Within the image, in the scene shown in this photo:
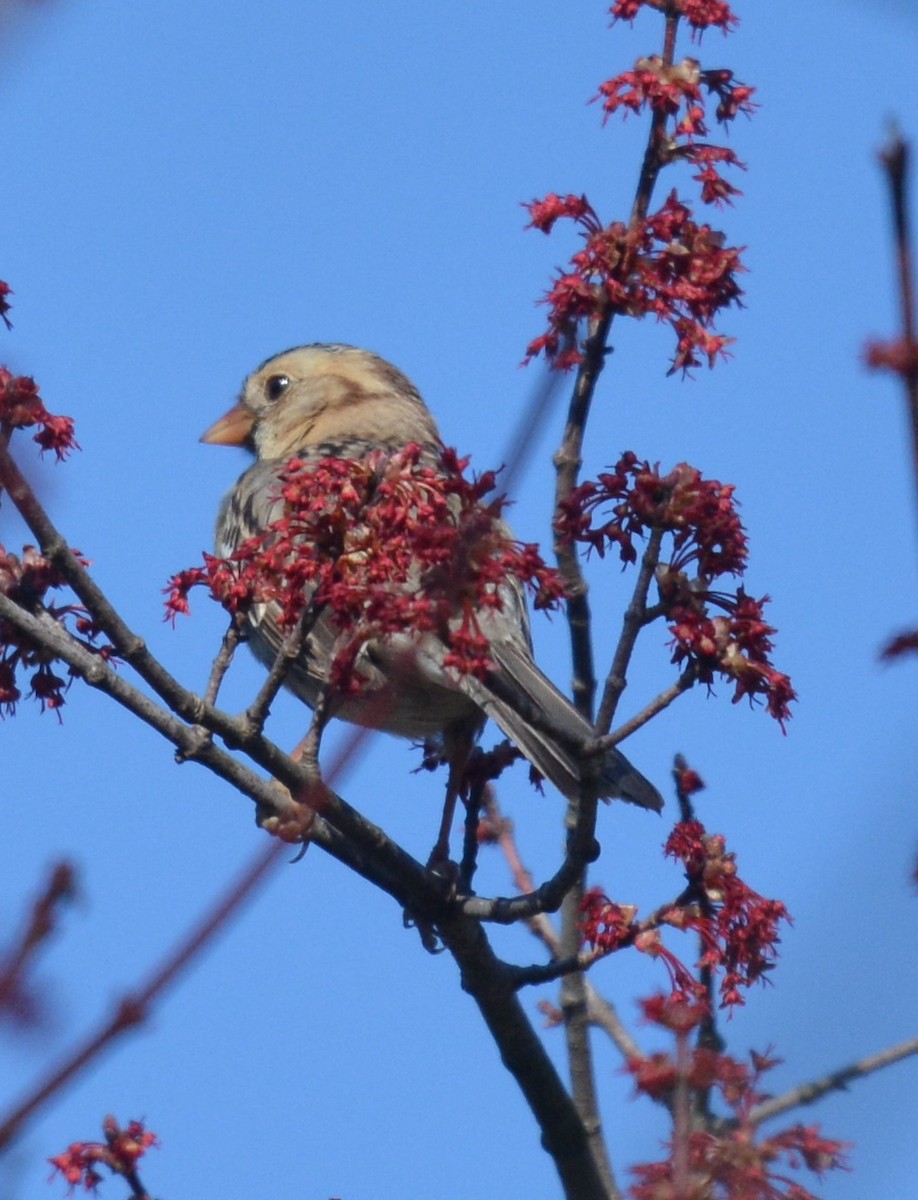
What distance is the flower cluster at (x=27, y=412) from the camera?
10.8 feet

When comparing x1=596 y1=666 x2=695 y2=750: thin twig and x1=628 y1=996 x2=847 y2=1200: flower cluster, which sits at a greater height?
x1=596 y1=666 x2=695 y2=750: thin twig

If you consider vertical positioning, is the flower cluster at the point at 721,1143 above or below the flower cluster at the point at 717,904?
below

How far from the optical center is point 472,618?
3078mm

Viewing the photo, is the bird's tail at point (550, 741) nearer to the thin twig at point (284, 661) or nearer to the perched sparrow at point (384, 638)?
the perched sparrow at point (384, 638)

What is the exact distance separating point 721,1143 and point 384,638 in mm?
1132

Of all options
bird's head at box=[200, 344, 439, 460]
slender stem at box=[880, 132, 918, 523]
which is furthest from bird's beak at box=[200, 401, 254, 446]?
slender stem at box=[880, 132, 918, 523]

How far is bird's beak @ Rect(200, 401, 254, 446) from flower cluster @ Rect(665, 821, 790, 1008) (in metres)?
4.57

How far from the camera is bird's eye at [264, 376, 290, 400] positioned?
8453mm

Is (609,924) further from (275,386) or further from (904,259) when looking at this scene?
(275,386)

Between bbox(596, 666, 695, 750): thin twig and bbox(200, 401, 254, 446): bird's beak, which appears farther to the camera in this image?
bbox(200, 401, 254, 446): bird's beak

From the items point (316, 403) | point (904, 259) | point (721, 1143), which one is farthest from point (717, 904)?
point (316, 403)

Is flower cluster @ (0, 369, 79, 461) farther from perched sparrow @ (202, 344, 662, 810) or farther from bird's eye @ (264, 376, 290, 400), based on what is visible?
bird's eye @ (264, 376, 290, 400)

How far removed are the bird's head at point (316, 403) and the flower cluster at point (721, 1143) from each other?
17.9 feet

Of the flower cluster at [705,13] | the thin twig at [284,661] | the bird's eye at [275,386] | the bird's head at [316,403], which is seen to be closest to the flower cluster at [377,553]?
the thin twig at [284,661]
